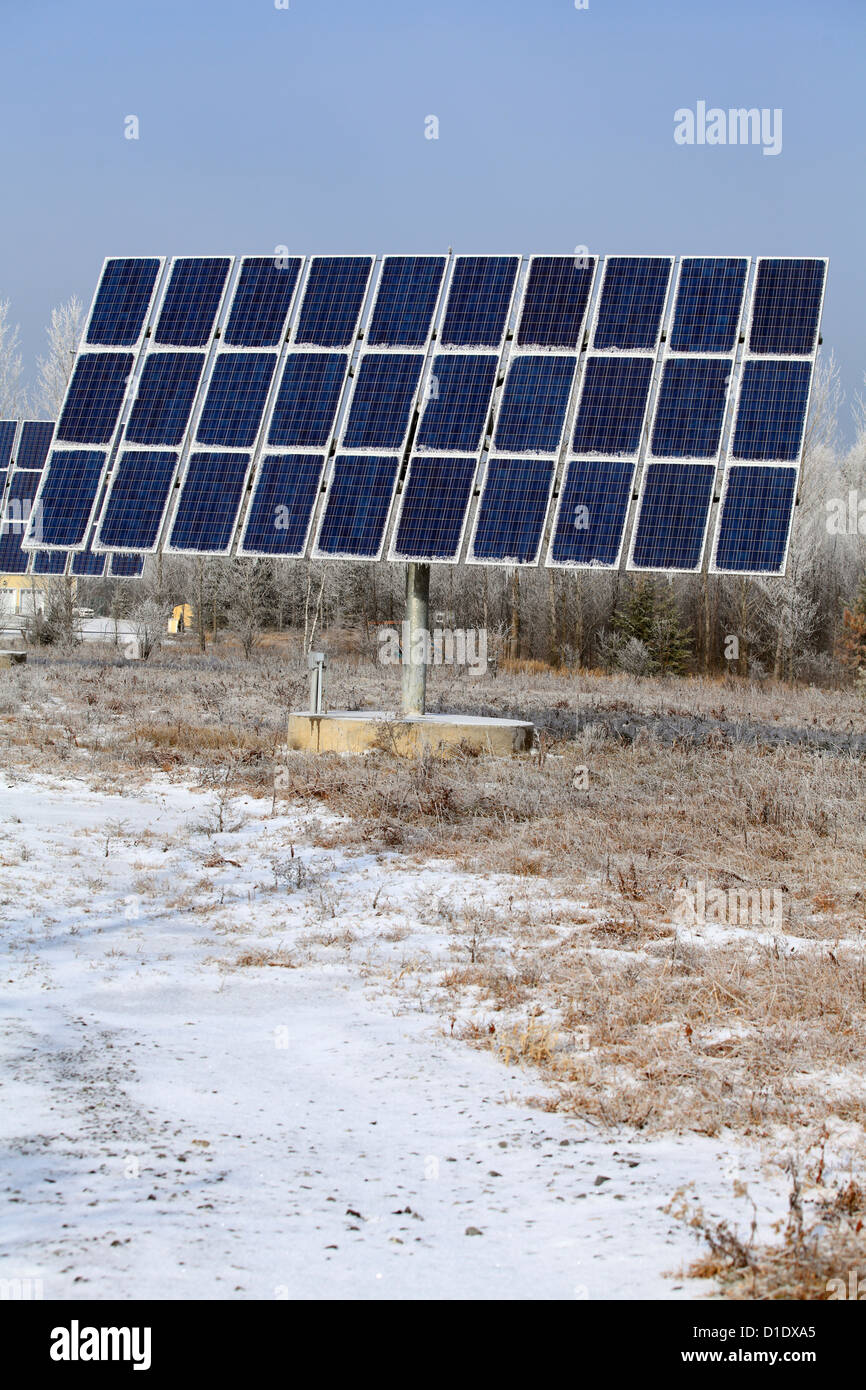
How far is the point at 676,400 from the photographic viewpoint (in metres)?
16.2

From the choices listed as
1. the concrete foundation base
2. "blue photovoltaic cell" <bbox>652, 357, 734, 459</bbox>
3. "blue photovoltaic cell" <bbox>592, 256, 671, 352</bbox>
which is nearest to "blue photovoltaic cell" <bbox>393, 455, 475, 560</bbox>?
the concrete foundation base

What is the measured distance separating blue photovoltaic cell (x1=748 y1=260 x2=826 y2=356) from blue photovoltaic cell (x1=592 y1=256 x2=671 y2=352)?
134cm

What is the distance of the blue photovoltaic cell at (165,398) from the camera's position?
58.1 ft

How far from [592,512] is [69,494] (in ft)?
26.1

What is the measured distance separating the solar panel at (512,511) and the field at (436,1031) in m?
3.06

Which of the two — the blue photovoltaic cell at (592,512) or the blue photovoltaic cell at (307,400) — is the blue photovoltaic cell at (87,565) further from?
the blue photovoltaic cell at (592,512)

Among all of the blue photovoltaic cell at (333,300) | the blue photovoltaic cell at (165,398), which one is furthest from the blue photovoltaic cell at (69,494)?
the blue photovoltaic cell at (333,300)

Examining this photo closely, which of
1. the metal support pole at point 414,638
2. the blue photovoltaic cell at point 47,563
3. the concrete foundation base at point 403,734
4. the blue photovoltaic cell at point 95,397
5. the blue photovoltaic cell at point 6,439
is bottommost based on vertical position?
the concrete foundation base at point 403,734

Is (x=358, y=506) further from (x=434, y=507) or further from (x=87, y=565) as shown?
(x=87, y=565)

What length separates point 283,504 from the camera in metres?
16.7

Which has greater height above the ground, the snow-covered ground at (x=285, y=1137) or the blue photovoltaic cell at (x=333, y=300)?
the blue photovoltaic cell at (x=333, y=300)

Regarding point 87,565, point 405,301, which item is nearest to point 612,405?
point 405,301
